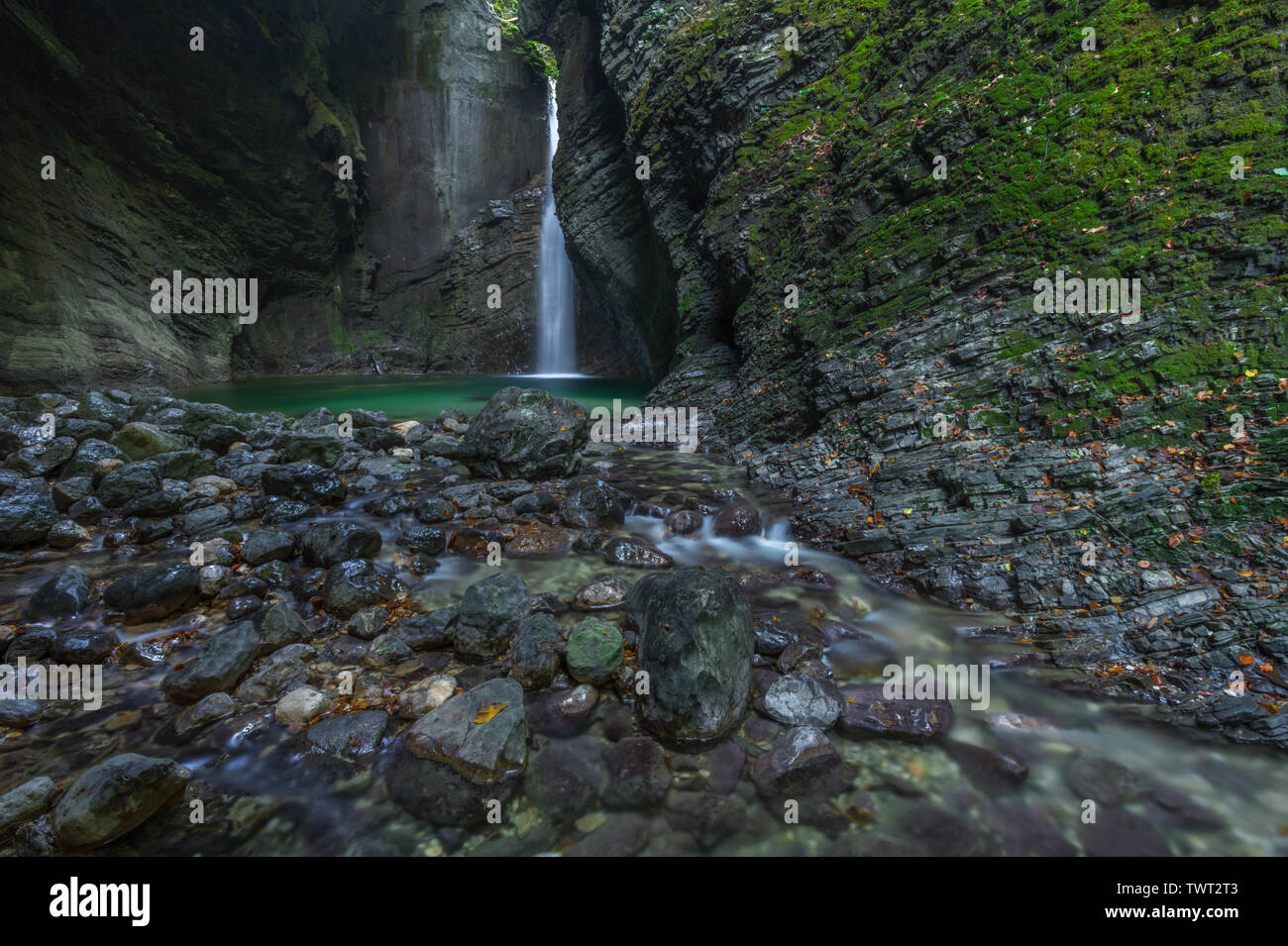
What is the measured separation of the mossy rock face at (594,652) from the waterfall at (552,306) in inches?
1067

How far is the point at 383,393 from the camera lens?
18984 mm

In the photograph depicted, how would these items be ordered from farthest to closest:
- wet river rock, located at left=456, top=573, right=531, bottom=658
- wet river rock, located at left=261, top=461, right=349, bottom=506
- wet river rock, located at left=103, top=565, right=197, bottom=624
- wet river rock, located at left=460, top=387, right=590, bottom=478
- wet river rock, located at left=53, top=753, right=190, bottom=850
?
wet river rock, located at left=460, top=387, right=590, bottom=478, wet river rock, located at left=261, top=461, right=349, bottom=506, wet river rock, located at left=103, top=565, right=197, bottom=624, wet river rock, located at left=456, top=573, right=531, bottom=658, wet river rock, located at left=53, top=753, right=190, bottom=850

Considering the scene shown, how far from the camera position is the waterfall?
28.4 metres

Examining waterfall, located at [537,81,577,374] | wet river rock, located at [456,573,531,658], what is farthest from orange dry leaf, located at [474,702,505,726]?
waterfall, located at [537,81,577,374]

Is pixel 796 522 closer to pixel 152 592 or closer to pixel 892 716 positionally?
pixel 892 716

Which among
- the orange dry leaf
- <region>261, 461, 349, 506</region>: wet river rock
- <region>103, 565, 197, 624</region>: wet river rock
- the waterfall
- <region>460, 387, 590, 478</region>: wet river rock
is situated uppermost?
the waterfall

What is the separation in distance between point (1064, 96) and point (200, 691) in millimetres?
10823

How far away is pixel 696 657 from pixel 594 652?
0.70 meters

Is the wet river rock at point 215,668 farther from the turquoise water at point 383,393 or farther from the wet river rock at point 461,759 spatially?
the turquoise water at point 383,393

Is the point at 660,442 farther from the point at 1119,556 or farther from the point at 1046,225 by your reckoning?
the point at 1119,556

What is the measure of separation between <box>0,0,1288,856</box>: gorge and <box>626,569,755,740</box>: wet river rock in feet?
0.08

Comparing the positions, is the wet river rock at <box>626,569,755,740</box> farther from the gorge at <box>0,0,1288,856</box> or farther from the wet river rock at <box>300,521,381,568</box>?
the wet river rock at <box>300,521,381,568</box>
